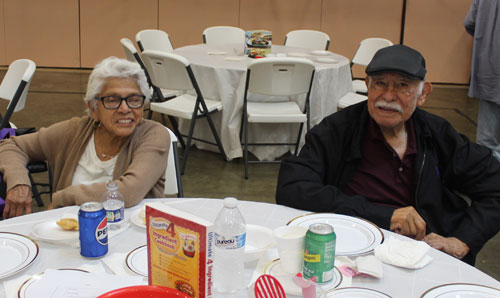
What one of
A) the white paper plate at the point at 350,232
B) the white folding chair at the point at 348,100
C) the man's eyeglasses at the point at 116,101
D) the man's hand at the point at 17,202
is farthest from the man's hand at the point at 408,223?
the white folding chair at the point at 348,100

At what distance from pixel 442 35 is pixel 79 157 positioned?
7.56m

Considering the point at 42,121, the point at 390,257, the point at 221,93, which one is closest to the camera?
the point at 390,257

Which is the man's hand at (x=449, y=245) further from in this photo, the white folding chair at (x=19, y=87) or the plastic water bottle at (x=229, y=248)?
the white folding chair at (x=19, y=87)

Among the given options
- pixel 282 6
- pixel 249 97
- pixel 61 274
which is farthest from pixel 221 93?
pixel 282 6

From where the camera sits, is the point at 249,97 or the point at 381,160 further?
the point at 249,97

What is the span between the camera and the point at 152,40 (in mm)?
6199

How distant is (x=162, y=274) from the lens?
1250 millimetres

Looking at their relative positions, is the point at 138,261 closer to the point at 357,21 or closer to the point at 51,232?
the point at 51,232

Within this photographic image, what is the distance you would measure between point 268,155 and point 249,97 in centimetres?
56

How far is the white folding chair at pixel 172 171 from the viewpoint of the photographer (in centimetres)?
244

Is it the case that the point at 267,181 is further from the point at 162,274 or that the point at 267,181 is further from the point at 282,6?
the point at 282,6

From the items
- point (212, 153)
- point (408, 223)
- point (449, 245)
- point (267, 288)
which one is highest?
point (267, 288)

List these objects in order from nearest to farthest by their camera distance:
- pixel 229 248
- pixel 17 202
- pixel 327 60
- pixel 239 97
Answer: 1. pixel 229 248
2. pixel 17 202
3. pixel 239 97
4. pixel 327 60

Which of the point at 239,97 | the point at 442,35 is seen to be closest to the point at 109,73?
the point at 239,97
